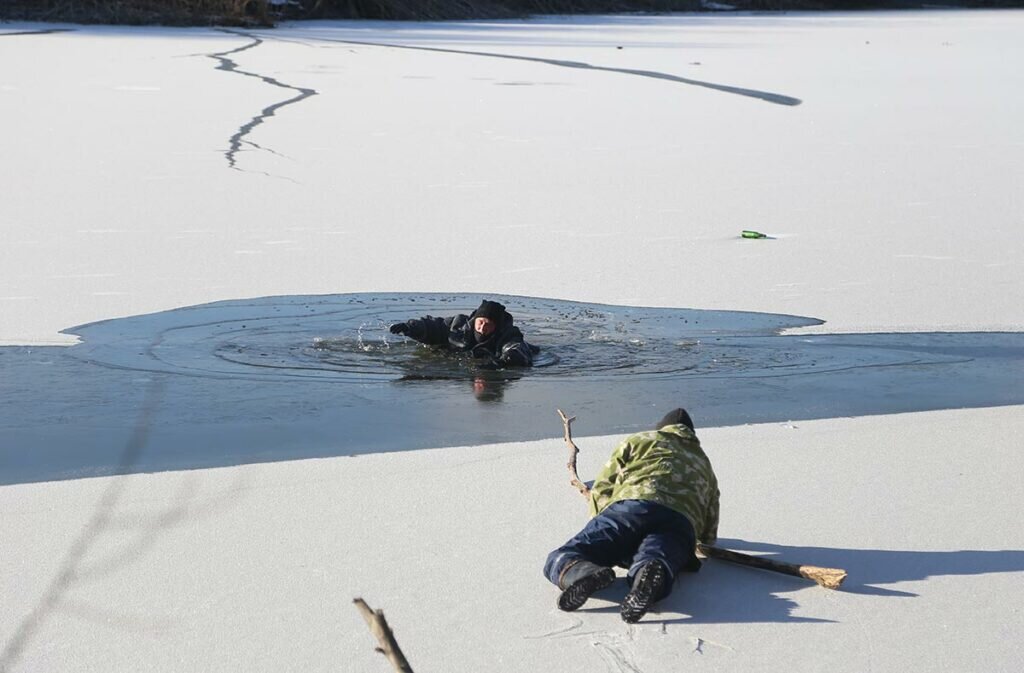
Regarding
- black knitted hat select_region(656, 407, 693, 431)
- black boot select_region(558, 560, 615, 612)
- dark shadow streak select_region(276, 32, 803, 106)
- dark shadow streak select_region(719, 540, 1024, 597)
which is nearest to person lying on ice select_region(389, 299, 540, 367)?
black knitted hat select_region(656, 407, 693, 431)

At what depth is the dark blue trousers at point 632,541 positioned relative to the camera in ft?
10.7

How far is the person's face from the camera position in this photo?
18.9ft

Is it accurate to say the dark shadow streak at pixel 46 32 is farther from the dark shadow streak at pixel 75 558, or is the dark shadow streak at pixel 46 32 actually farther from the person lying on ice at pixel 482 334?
the dark shadow streak at pixel 75 558

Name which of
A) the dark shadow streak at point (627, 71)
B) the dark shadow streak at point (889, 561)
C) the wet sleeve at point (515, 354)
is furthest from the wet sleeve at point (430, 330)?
the dark shadow streak at point (627, 71)

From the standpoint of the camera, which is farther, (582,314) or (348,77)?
(348,77)

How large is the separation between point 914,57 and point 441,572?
1820 cm

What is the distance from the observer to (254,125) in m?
11.9

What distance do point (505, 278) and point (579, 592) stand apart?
4.35 metres

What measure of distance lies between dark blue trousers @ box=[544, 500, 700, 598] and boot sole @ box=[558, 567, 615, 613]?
94 mm

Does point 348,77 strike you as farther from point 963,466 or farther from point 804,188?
point 963,466

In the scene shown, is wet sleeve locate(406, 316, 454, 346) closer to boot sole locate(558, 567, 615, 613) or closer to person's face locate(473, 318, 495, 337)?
person's face locate(473, 318, 495, 337)

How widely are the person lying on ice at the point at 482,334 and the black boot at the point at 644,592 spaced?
2.64 m

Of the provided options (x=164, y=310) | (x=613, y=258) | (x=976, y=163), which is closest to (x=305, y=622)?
(x=164, y=310)

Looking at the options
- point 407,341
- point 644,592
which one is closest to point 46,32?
point 407,341
